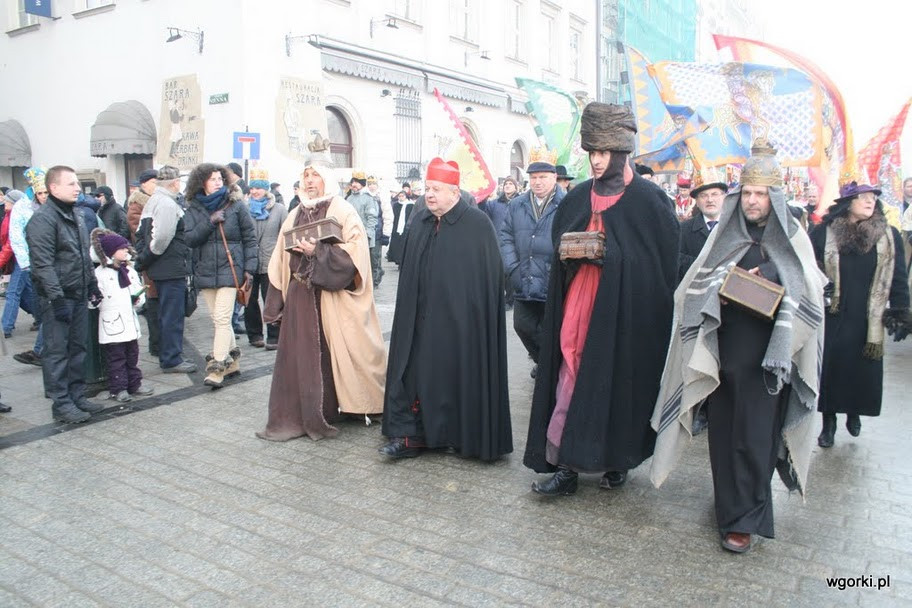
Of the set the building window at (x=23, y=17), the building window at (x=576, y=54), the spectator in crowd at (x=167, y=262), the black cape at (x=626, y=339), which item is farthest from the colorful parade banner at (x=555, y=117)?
the building window at (x=576, y=54)

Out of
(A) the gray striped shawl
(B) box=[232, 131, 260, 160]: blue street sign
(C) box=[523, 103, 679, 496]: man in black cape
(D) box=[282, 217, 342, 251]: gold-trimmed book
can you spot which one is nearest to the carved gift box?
(C) box=[523, 103, 679, 496]: man in black cape

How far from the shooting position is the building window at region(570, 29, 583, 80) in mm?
27141

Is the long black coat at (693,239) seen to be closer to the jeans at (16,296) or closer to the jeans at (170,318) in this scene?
the jeans at (170,318)

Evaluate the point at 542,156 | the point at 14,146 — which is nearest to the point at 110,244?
the point at 542,156

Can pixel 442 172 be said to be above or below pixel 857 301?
above

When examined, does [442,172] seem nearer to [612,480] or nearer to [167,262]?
[612,480]

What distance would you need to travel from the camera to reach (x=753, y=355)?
353cm

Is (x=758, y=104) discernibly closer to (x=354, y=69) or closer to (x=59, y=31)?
(x=354, y=69)

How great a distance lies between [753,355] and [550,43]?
2395 cm

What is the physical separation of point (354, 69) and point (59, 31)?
26.0ft

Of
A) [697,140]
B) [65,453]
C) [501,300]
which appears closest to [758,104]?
[697,140]

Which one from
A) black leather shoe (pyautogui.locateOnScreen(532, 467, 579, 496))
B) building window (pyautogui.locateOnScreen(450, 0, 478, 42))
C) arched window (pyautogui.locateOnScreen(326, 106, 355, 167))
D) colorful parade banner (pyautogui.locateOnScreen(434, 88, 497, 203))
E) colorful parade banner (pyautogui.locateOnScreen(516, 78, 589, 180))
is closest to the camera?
black leather shoe (pyautogui.locateOnScreen(532, 467, 579, 496))

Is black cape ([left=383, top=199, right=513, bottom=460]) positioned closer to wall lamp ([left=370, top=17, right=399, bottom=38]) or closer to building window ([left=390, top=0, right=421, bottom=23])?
wall lamp ([left=370, top=17, right=399, bottom=38])

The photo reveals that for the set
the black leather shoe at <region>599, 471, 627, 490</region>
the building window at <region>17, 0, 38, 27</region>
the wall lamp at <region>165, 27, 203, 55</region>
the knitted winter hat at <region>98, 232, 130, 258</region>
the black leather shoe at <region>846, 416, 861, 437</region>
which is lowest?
the black leather shoe at <region>599, 471, 627, 490</region>
